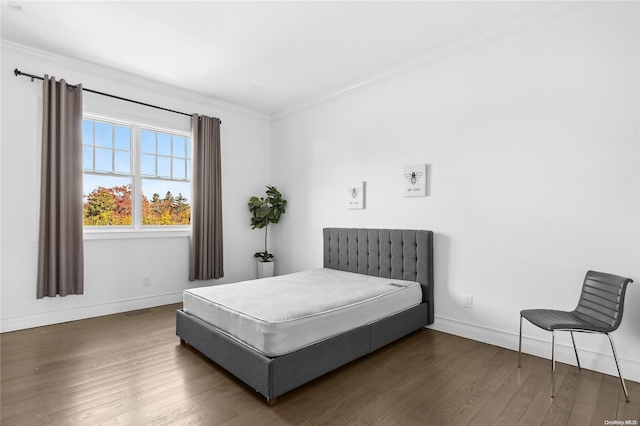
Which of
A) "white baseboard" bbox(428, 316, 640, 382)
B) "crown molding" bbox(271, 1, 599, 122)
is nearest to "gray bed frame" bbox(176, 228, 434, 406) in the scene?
"white baseboard" bbox(428, 316, 640, 382)

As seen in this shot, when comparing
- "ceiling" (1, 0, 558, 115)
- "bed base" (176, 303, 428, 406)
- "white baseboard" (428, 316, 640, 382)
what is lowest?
"white baseboard" (428, 316, 640, 382)

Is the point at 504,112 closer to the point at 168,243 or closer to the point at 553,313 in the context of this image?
the point at 553,313

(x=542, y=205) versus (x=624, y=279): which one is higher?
(x=542, y=205)

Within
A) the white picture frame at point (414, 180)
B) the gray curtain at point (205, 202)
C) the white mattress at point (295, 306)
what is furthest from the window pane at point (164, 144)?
the white picture frame at point (414, 180)

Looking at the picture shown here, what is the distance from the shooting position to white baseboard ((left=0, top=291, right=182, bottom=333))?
338 cm

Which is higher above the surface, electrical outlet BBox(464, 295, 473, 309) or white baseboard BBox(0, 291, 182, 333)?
electrical outlet BBox(464, 295, 473, 309)

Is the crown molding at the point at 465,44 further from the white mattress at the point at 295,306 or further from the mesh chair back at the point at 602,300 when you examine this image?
the white mattress at the point at 295,306

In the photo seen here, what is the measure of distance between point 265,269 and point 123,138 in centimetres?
274

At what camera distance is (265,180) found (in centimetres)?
565

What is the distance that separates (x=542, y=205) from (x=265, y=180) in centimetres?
410

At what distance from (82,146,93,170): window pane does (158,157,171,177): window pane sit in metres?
0.79

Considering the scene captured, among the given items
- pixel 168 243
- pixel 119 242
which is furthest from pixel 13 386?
pixel 168 243

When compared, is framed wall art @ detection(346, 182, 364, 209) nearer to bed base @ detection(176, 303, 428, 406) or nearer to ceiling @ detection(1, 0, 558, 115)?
ceiling @ detection(1, 0, 558, 115)

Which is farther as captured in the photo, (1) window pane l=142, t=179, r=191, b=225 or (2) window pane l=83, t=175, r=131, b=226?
(1) window pane l=142, t=179, r=191, b=225
